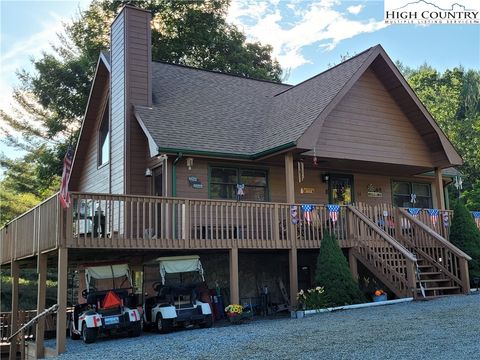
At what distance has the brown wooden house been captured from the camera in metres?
13.5

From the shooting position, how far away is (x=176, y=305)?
1230cm

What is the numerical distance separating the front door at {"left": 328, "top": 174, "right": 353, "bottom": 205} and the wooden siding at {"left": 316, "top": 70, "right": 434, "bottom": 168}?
6.03 ft

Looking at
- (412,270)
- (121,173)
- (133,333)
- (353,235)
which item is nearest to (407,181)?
(353,235)

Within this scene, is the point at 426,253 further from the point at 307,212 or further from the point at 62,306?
the point at 62,306

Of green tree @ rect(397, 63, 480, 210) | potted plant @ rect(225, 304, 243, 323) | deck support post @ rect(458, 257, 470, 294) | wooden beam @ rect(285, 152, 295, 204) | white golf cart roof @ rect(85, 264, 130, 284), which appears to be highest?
green tree @ rect(397, 63, 480, 210)

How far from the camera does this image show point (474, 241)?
648 inches

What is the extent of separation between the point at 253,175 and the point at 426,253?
551cm

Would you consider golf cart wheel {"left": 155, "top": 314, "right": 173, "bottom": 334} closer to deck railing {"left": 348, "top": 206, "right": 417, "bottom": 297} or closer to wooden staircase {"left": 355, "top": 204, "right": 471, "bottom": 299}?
deck railing {"left": 348, "top": 206, "right": 417, "bottom": 297}

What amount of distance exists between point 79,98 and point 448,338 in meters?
24.0

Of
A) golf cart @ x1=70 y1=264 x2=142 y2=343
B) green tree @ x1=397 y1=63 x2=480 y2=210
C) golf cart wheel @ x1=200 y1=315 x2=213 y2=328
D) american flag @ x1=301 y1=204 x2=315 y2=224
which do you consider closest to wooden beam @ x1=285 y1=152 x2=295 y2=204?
american flag @ x1=301 y1=204 x2=315 y2=224

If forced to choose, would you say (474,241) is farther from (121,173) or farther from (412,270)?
(121,173)

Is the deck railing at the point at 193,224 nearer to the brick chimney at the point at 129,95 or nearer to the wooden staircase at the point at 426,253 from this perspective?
the wooden staircase at the point at 426,253

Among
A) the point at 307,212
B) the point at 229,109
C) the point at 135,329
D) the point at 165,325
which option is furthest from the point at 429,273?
the point at 229,109

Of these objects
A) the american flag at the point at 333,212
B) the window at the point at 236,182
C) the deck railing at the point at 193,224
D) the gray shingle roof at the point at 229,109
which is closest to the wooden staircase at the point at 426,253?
the american flag at the point at 333,212
